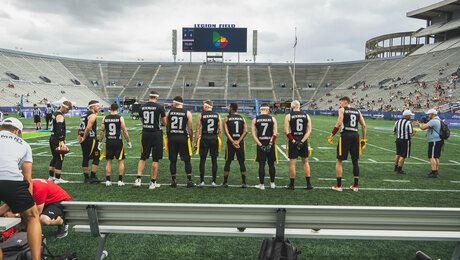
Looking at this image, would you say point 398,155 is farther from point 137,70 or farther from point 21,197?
point 137,70

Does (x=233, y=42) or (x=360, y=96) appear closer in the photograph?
(x=360, y=96)

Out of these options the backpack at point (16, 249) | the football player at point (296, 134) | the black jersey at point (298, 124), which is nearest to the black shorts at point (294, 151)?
the football player at point (296, 134)

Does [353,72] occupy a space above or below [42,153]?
above

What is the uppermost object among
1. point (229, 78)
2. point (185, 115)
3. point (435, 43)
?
point (435, 43)

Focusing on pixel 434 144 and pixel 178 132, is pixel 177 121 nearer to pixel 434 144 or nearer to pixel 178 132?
pixel 178 132

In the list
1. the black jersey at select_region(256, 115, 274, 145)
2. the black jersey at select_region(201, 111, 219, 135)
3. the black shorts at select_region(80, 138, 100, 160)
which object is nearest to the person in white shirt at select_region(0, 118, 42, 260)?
the black jersey at select_region(201, 111, 219, 135)

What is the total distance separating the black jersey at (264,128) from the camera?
6500 millimetres

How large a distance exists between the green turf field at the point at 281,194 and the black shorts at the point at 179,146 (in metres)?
0.78

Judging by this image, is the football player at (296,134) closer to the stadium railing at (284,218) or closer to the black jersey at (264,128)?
the black jersey at (264,128)

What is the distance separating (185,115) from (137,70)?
7462 centimetres

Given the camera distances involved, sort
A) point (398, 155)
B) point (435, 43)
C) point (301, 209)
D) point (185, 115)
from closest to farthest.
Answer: point (301, 209) → point (185, 115) → point (398, 155) → point (435, 43)

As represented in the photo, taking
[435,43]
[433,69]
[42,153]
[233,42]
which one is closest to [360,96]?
[433,69]

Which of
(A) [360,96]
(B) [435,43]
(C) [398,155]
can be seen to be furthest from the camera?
(B) [435,43]

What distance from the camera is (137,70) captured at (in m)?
75.3
